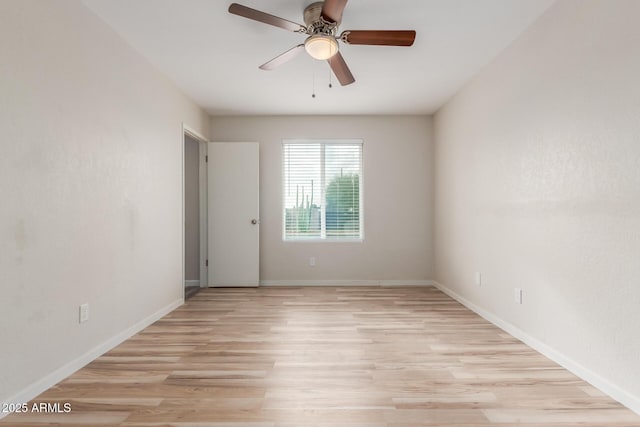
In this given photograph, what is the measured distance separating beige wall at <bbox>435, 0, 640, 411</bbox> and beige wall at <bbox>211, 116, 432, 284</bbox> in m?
1.40

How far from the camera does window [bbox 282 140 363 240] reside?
4977 millimetres

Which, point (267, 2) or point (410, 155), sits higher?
point (267, 2)

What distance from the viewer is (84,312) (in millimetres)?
2285

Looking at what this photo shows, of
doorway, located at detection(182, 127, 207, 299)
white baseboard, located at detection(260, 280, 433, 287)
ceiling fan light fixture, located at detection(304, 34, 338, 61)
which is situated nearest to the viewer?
ceiling fan light fixture, located at detection(304, 34, 338, 61)

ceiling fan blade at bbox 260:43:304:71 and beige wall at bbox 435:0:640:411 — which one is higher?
ceiling fan blade at bbox 260:43:304:71

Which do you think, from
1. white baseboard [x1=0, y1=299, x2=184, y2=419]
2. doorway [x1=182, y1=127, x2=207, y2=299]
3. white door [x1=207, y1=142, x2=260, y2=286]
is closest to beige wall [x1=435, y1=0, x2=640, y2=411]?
white door [x1=207, y1=142, x2=260, y2=286]

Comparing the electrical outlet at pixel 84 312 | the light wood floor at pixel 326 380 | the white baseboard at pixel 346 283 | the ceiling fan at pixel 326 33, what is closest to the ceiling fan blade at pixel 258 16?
the ceiling fan at pixel 326 33

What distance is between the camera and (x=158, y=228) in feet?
11.0

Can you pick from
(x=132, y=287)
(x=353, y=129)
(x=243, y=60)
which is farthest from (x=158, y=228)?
(x=353, y=129)

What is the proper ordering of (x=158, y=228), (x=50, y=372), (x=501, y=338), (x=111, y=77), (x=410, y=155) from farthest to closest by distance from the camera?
(x=410, y=155)
(x=158, y=228)
(x=501, y=338)
(x=111, y=77)
(x=50, y=372)

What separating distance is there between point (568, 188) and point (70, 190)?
3.18m

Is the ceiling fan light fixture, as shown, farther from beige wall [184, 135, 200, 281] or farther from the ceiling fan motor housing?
beige wall [184, 135, 200, 281]

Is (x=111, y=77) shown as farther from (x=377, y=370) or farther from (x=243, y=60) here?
(x=377, y=370)

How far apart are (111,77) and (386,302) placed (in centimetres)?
341
